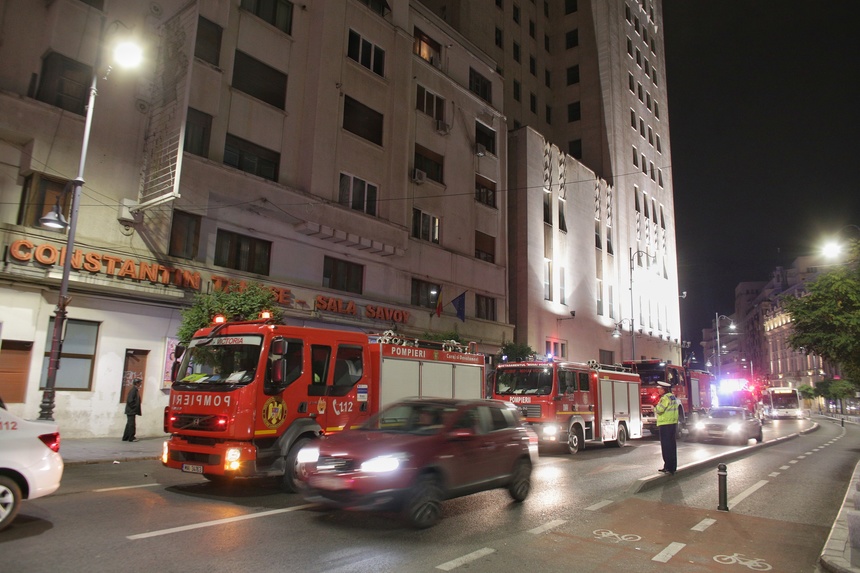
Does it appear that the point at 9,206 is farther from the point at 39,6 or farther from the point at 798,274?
the point at 798,274

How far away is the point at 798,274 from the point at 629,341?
291 feet

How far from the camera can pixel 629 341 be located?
1834 inches

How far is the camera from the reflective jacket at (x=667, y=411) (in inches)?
500

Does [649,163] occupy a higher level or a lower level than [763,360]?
higher

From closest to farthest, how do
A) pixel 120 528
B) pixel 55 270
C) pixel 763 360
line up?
pixel 120 528 → pixel 55 270 → pixel 763 360

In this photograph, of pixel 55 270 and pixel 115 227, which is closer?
pixel 55 270

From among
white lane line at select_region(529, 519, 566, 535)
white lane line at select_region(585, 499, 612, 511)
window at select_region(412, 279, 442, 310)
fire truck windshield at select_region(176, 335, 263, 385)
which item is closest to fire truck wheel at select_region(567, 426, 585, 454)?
white lane line at select_region(585, 499, 612, 511)

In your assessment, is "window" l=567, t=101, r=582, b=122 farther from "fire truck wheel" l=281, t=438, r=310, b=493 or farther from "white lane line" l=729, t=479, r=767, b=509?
"fire truck wheel" l=281, t=438, r=310, b=493

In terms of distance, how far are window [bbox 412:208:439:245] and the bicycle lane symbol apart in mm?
22692

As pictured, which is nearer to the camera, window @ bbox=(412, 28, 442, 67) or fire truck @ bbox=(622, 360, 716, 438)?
fire truck @ bbox=(622, 360, 716, 438)

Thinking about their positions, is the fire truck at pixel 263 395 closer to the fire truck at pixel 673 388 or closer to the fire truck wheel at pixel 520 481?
the fire truck wheel at pixel 520 481

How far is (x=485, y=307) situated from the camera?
3189cm

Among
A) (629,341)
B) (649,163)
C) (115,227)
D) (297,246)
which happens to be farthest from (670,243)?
(115,227)

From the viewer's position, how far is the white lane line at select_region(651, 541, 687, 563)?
638 cm
